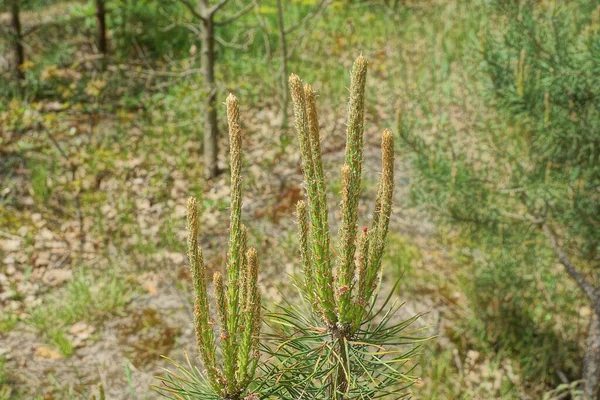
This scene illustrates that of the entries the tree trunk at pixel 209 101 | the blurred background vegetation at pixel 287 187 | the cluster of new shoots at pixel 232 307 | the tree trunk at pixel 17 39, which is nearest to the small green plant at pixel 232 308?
the cluster of new shoots at pixel 232 307

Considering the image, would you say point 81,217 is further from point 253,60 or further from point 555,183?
point 555,183

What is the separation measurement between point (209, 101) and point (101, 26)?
2.33 metres

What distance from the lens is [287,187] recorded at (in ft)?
19.4

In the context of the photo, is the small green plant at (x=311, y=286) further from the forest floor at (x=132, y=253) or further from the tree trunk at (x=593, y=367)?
the tree trunk at (x=593, y=367)

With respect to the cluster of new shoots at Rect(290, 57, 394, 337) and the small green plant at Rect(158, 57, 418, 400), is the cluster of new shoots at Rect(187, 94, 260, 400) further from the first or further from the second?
the cluster of new shoots at Rect(290, 57, 394, 337)

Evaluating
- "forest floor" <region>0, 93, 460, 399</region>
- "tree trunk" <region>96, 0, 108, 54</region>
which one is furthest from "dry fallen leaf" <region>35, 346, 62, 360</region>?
"tree trunk" <region>96, 0, 108, 54</region>

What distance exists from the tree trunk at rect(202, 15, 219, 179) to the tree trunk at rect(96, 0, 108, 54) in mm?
1938

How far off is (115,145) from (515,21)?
166 inches

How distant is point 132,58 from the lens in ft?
24.7

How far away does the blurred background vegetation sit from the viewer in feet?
11.5

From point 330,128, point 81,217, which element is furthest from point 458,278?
point 81,217

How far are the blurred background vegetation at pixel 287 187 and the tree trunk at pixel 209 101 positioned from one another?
0.03 m

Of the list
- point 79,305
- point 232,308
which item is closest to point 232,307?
point 232,308

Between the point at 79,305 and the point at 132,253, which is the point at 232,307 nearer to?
the point at 79,305
